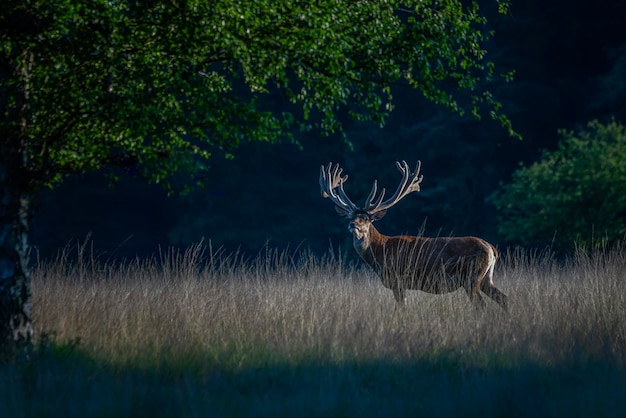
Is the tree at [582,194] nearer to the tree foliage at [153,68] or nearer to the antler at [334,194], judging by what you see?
the antler at [334,194]

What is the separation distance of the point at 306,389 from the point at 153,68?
321 cm

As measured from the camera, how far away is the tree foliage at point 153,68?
742 centimetres

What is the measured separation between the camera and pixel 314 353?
24.3ft

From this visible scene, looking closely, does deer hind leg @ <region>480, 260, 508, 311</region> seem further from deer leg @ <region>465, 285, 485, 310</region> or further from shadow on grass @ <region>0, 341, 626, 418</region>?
shadow on grass @ <region>0, 341, 626, 418</region>

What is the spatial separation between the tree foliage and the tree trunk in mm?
195

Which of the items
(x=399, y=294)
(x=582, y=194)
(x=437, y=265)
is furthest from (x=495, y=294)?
(x=582, y=194)

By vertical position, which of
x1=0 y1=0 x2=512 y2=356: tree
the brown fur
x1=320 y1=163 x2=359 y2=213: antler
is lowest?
the brown fur

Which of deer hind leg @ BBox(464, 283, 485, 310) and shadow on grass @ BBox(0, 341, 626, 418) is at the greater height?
deer hind leg @ BBox(464, 283, 485, 310)

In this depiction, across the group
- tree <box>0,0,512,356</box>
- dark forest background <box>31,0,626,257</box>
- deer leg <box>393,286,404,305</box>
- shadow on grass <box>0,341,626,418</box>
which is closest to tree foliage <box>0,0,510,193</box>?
tree <box>0,0,512,356</box>

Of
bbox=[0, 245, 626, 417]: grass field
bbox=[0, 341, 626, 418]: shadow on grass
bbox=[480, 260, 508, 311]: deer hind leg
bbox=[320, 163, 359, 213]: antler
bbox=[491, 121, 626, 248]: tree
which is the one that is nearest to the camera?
bbox=[0, 341, 626, 418]: shadow on grass

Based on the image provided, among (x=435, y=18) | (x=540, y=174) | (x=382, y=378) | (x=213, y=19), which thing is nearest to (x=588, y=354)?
(x=382, y=378)

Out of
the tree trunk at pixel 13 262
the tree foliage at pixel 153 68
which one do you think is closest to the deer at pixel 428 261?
the tree foliage at pixel 153 68

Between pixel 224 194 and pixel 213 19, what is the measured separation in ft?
85.4

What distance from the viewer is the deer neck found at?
37.2 feet
